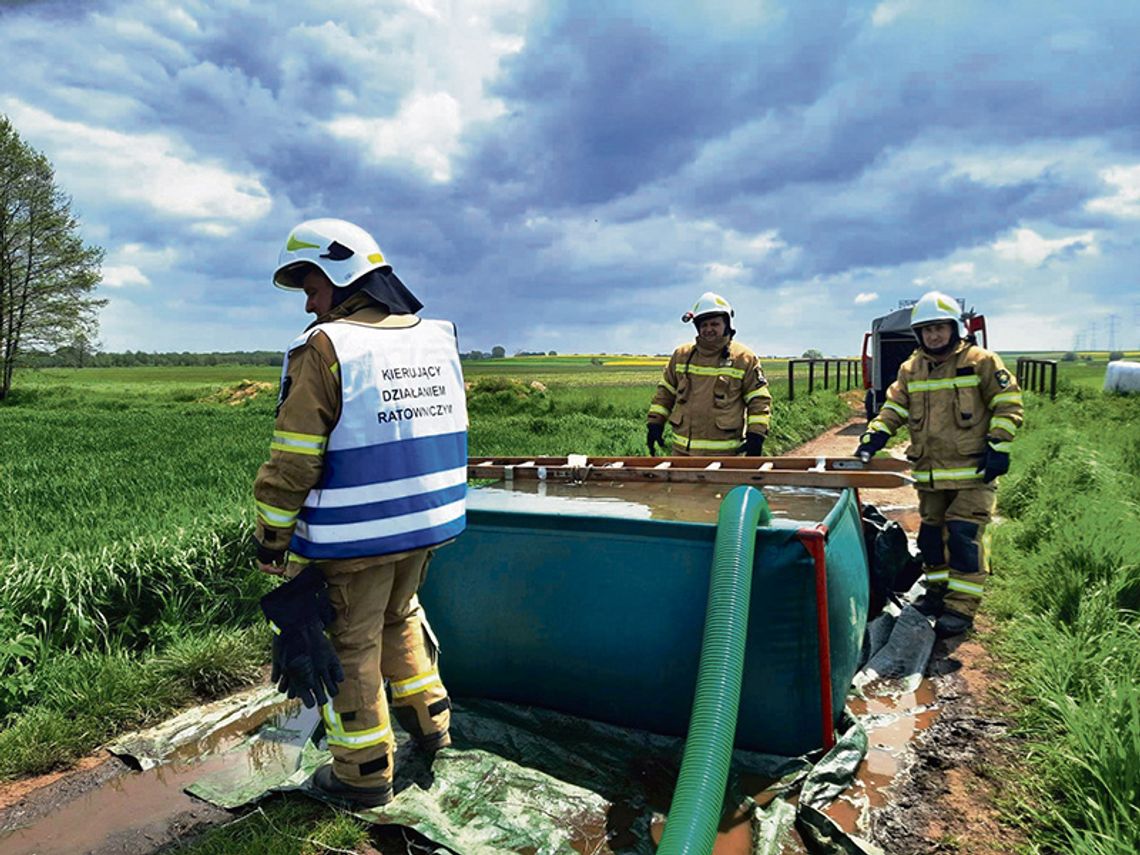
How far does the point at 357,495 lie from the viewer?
249cm

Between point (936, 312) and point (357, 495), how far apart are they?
3821mm

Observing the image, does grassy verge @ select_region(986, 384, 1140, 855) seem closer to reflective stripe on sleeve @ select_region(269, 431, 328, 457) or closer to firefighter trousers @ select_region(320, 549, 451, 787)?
firefighter trousers @ select_region(320, 549, 451, 787)

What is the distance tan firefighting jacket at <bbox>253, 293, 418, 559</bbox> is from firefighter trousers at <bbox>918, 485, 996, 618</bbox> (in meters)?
3.92

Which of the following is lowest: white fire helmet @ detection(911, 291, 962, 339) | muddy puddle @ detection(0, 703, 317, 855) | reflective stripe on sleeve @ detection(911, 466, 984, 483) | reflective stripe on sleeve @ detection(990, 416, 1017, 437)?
muddy puddle @ detection(0, 703, 317, 855)

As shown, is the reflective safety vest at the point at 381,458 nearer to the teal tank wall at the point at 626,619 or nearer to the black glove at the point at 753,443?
the teal tank wall at the point at 626,619

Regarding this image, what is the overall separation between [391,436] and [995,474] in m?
3.70

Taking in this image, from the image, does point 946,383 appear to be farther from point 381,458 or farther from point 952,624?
point 381,458

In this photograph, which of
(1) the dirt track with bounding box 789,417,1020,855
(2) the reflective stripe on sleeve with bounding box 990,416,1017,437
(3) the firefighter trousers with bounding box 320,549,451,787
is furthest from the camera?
(2) the reflective stripe on sleeve with bounding box 990,416,1017,437

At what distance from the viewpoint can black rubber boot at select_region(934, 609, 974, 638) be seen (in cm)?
443

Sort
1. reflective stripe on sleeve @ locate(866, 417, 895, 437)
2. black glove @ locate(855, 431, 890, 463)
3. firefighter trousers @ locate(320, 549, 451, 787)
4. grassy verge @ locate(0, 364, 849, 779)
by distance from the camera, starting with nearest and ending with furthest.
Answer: firefighter trousers @ locate(320, 549, 451, 787) → grassy verge @ locate(0, 364, 849, 779) → black glove @ locate(855, 431, 890, 463) → reflective stripe on sleeve @ locate(866, 417, 895, 437)

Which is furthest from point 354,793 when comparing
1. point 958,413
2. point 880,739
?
point 958,413

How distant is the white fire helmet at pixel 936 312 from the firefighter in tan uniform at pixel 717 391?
111 cm

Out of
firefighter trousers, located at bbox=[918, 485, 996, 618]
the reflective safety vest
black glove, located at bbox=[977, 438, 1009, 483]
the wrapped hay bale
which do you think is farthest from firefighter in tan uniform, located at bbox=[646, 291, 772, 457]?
the wrapped hay bale

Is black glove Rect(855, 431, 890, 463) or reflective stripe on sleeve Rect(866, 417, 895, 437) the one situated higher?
reflective stripe on sleeve Rect(866, 417, 895, 437)
